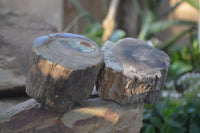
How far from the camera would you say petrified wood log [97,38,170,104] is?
128cm

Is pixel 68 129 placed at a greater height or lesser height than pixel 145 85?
lesser

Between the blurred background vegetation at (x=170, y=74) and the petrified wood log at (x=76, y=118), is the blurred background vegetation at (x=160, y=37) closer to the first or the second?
the blurred background vegetation at (x=170, y=74)

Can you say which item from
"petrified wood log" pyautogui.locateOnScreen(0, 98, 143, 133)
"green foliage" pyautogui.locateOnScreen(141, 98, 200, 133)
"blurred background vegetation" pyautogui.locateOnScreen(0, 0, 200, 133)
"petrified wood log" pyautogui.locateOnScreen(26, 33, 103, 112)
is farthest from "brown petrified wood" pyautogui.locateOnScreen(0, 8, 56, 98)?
"green foliage" pyautogui.locateOnScreen(141, 98, 200, 133)

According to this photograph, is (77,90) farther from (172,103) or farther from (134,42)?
(172,103)

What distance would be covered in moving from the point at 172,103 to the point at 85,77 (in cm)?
174

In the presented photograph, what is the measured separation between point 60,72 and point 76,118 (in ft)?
1.01

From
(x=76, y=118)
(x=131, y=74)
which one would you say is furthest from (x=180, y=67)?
(x=76, y=118)

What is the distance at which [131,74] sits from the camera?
4.19ft

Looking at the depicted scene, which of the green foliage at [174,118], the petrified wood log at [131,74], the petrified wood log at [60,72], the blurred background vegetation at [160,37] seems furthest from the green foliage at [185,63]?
the petrified wood log at [60,72]

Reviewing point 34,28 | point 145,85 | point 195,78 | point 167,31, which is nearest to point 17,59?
point 34,28

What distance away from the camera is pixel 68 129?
1.28m

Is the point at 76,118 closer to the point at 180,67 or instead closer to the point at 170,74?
the point at 170,74

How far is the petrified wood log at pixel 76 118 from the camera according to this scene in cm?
123

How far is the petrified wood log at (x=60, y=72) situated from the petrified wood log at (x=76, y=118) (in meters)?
0.10
